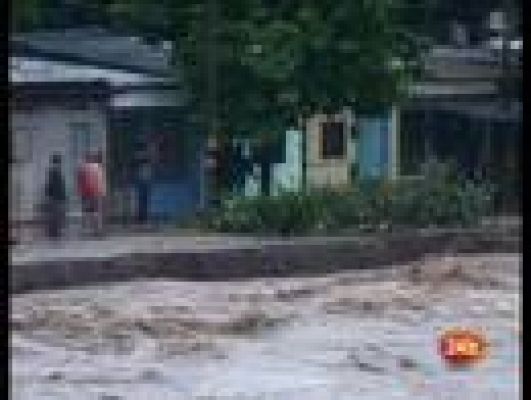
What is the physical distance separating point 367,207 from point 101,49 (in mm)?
2417

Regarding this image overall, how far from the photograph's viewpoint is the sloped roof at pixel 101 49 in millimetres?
10141

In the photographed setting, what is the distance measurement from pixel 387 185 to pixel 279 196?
84cm

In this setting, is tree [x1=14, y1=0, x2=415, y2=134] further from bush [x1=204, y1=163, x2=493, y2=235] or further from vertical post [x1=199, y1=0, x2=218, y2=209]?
bush [x1=204, y1=163, x2=493, y2=235]

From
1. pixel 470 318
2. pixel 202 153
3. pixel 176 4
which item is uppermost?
pixel 176 4

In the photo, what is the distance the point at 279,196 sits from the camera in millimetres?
9625

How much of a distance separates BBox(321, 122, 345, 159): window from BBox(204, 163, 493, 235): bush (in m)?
0.89

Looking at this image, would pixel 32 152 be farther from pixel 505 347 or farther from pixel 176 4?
pixel 505 347

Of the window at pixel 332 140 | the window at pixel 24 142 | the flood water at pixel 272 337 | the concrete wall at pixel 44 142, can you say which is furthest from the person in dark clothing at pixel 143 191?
the flood water at pixel 272 337

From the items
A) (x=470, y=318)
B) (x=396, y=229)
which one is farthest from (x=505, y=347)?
(x=396, y=229)

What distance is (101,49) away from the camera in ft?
34.1

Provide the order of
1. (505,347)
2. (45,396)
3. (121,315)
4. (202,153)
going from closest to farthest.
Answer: (45,396) < (505,347) < (121,315) < (202,153)

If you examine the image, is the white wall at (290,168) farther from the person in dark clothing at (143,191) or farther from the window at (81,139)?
the window at (81,139)

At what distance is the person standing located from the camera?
9.32m

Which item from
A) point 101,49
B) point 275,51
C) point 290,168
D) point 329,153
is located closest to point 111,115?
point 101,49
